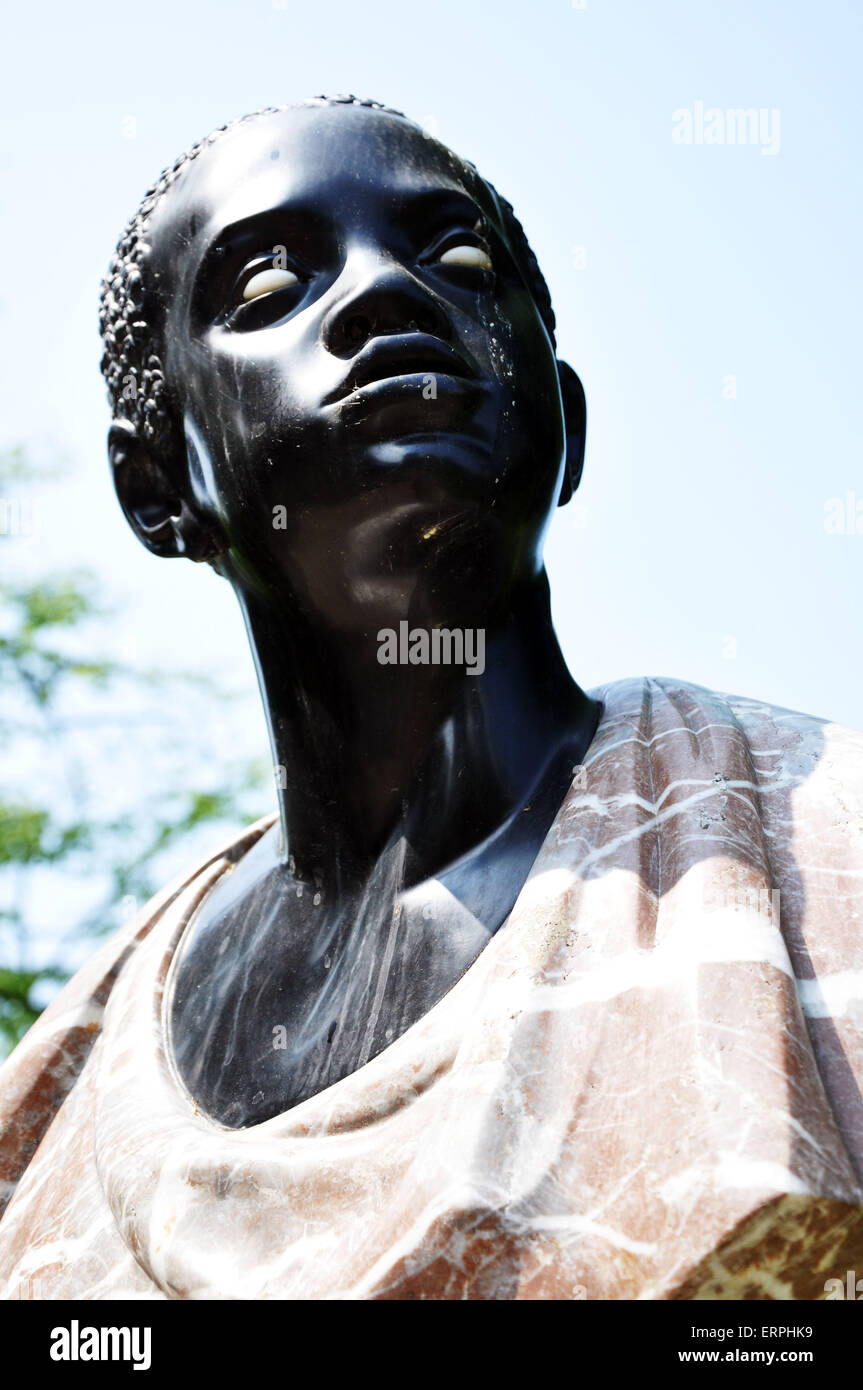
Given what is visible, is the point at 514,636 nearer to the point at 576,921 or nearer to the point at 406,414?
the point at 406,414

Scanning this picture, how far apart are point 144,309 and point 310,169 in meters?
0.61

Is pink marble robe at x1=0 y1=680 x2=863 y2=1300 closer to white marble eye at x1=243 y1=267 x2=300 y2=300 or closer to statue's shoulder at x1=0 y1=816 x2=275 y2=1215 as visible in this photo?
statue's shoulder at x1=0 y1=816 x2=275 y2=1215

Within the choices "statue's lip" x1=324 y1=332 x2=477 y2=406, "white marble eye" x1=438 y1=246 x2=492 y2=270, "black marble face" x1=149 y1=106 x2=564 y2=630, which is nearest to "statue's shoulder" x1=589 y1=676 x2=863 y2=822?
"black marble face" x1=149 y1=106 x2=564 y2=630

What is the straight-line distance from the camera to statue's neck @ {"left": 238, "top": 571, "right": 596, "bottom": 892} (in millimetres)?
3250

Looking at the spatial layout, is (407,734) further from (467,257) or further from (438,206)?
(438,206)

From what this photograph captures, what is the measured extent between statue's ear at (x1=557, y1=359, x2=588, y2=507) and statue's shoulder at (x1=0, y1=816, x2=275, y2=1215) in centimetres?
145

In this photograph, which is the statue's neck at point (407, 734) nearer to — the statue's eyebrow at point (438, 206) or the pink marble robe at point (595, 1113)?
the pink marble robe at point (595, 1113)

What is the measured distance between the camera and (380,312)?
10.2 ft

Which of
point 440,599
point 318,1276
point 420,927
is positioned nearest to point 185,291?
point 440,599

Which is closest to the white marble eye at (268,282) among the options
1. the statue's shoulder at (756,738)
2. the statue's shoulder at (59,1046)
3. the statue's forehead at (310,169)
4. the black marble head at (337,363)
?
the black marble head at (337,363)

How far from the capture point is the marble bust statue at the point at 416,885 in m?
2.22

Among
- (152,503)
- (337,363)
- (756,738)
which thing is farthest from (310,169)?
(756,738)

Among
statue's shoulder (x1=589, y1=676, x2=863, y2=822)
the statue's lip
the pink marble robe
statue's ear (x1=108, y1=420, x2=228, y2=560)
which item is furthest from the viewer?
statue's ear (x1=108, y1=420, x2=228, y2=560)

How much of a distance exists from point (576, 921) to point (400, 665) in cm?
90
